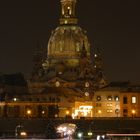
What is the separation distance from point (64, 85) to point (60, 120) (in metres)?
18.2

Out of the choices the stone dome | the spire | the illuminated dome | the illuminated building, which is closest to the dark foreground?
the illuminated building

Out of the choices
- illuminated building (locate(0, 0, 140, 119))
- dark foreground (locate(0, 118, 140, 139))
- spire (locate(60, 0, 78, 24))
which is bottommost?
dark foreground (locate(0, 118, 140, 139))

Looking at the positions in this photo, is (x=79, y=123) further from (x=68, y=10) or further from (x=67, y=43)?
(x=68, y=10)

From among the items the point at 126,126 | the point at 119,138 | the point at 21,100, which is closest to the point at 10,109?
the point at 21,100

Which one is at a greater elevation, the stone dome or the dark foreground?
the stone dome

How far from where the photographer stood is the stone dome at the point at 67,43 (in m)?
A: 143

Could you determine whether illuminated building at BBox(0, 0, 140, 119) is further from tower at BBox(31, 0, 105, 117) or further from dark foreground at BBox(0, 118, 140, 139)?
dark foreground at BBox(0, 118, 140, 139)

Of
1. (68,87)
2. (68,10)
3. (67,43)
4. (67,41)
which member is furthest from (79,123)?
(68,10)

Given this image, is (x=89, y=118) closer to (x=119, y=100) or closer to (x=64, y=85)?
(x=119, y=100)

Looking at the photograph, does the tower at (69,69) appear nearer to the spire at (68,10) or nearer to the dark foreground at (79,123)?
the spire at (68,10)

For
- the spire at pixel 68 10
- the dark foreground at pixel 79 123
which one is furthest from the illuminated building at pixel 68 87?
the dark foreground at pixel 79 123

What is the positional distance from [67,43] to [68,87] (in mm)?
11158

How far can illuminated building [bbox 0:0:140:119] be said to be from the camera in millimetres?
126000

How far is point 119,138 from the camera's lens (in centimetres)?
6638
